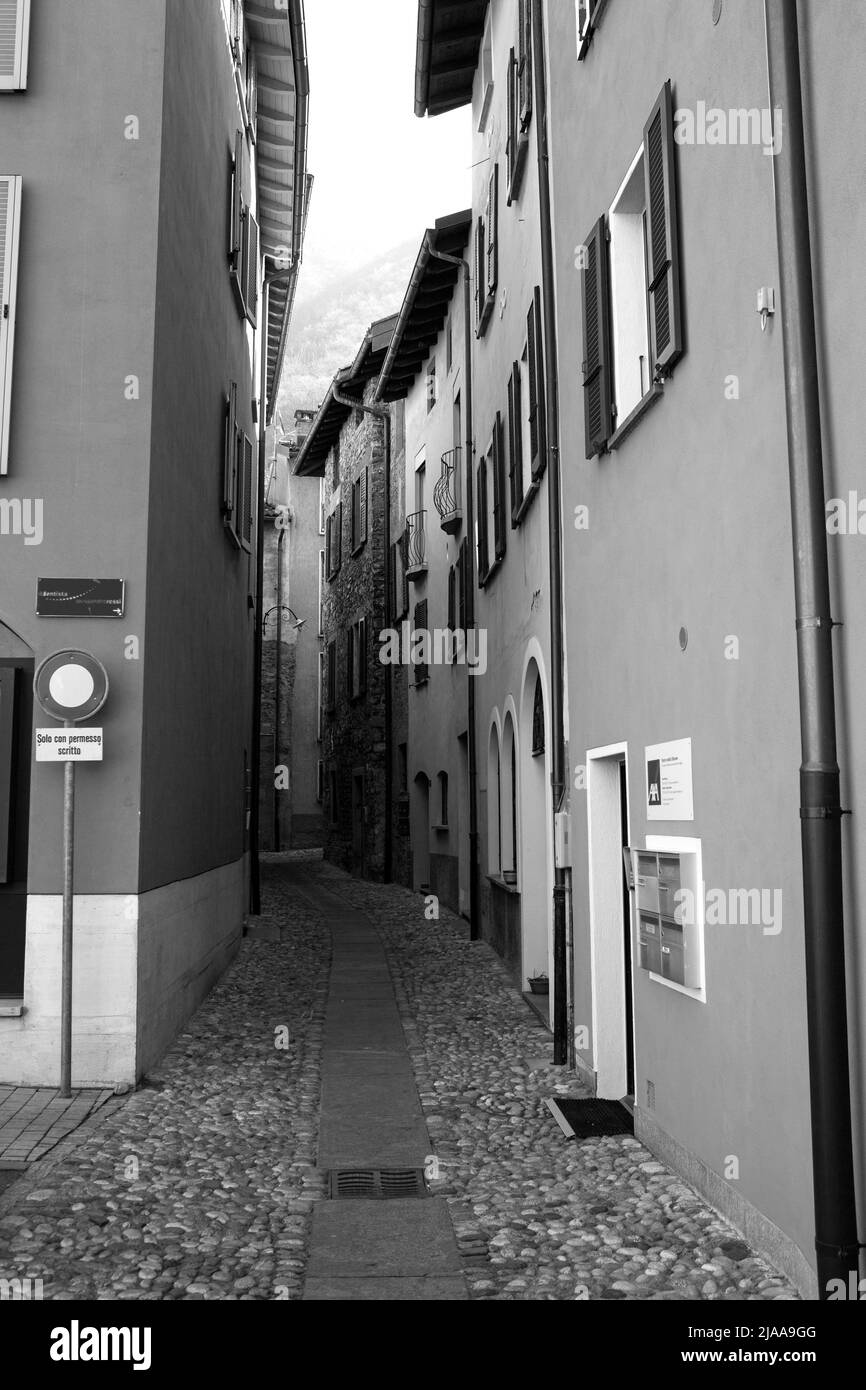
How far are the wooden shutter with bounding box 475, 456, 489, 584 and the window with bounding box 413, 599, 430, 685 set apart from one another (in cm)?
513

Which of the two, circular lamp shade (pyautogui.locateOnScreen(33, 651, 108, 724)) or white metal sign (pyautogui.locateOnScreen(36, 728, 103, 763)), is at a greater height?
circular lamp shade (pyautogui.locateOnScreen(33, 651, 108, 724))

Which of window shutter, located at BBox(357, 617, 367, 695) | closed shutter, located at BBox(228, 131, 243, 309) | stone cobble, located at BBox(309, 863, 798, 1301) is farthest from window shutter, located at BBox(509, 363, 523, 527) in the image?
window shutter, located at BBox(357, 617, 367, 695)

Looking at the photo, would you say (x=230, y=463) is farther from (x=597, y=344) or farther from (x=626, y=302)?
(x=626, y=302)

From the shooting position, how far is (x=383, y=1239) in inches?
195

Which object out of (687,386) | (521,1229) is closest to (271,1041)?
(521,1229)

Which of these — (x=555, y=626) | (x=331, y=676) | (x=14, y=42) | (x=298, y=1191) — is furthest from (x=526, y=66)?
(x=331, y=676)

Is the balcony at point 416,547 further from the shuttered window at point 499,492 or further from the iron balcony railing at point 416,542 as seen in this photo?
the shuttered window at point 499,492

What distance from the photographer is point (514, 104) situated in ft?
36.5

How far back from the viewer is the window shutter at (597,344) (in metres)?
7.10

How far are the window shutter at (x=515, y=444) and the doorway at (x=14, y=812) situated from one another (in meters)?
4.84

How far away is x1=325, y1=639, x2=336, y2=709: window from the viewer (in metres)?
28.6

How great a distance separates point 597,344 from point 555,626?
7.07ft

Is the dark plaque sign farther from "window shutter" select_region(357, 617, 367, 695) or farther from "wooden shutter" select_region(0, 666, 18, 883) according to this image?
"window shutter" select_region(357, 617, 367, 695)
